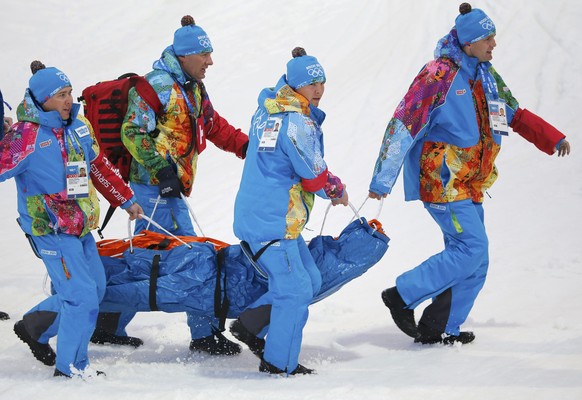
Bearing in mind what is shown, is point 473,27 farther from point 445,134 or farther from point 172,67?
point 172,67

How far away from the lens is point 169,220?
225 inches

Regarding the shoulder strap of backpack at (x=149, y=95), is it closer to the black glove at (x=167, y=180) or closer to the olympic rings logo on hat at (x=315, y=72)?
the black glove at (x=167, y=180)

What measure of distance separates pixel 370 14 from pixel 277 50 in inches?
62.2

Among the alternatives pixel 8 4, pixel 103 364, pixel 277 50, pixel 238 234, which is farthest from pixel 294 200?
pixel 8 4

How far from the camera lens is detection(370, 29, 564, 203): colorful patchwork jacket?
5.24 m

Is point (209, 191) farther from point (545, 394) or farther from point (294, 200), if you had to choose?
point (545, 394)

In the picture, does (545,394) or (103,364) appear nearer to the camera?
(545,394)

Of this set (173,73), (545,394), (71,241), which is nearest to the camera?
(545,394)

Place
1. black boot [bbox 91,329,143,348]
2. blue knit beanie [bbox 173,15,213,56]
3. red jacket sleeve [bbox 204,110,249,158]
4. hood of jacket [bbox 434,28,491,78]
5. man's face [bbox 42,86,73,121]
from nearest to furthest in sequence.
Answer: man's face [bbox 42,86,73,121], hood of jacket [bbox 434,28,491,78], blue knit beanie [bbox 173,15,213,56], black boot [bbox 91,329,143,348], red jacket sleeve [bbox 204,110,249,158]

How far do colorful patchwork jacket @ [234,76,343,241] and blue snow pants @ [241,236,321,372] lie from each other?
0.10 meters

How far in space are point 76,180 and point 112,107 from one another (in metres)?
0.85

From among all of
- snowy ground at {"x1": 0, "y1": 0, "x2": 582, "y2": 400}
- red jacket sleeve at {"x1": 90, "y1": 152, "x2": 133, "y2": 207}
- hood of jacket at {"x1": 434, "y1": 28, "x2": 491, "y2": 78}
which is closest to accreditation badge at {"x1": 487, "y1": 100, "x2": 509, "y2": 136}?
hood of jacket at {"x1": 434, "y1": 28, "x2": 491, "y2": 78}

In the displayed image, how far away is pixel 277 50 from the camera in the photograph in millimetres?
12820

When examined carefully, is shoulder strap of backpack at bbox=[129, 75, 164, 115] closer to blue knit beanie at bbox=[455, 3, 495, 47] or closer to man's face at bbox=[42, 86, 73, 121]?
man's face at bbox=[42, 86, 73, 121]
